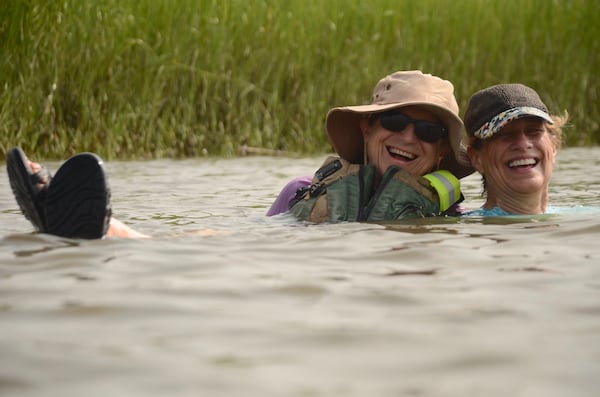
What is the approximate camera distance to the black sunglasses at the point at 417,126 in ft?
15.8

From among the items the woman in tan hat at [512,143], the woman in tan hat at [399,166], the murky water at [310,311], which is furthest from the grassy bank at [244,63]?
the murky water at [310,311]

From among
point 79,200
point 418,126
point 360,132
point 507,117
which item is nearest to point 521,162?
point 507,117

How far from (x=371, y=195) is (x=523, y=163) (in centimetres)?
69

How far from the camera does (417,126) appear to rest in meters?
4.83

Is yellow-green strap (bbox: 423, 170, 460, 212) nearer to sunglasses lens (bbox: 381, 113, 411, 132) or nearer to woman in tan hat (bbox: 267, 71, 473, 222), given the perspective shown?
woman in tan hat (bbox: 267, 71, 473, 222)

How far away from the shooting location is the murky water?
2.16 metres

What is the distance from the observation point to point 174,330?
101 inches

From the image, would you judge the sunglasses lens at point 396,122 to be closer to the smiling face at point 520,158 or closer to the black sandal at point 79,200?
the smiling face at point 520,158

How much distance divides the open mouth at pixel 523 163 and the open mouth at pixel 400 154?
1.45ft

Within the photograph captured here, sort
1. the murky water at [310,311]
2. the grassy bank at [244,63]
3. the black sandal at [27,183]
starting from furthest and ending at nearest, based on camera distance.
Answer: the grassy bank at [244,63] < the black sandal at [27,183] < the murky water at [310,311]

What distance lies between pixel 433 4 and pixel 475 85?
34.2 inches

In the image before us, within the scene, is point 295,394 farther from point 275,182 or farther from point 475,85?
point 475,85

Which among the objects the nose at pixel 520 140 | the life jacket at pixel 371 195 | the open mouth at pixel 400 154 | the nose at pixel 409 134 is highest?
the nose at pixel 409 134

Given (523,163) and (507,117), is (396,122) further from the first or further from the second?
(523,163)
